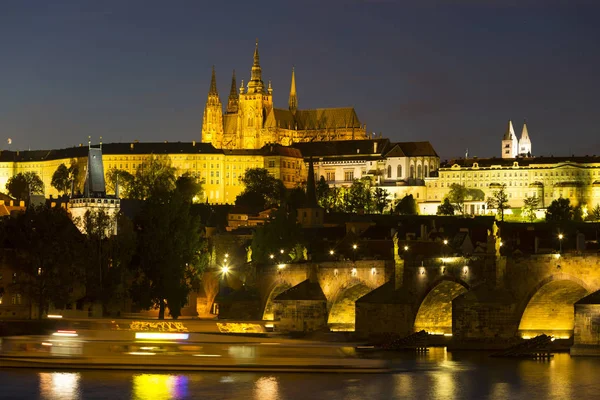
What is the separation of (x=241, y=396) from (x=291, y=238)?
51900 mm

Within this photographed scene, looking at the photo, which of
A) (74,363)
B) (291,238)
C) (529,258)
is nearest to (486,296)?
(529,258)

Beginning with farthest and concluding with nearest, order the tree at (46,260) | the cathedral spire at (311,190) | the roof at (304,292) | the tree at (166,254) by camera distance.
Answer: the cathedral spire at (311,190) → the tree at (166,254) → the tree at (46,260) → the roof at (304,292)

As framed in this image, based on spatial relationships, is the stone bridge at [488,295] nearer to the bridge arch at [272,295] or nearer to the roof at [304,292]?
the roof at [304,292]

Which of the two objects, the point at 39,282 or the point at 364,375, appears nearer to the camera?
the point at 364,375

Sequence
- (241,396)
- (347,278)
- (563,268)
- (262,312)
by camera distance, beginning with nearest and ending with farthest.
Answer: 1. (241,396)
2. (563,268)
3. (347,278)
4. (262,312)

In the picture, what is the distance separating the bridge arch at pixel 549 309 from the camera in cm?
6669

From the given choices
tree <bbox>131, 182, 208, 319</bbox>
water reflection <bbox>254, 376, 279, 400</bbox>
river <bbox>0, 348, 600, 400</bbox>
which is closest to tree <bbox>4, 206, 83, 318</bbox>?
tree <bbox>131, 182, 208, 319</bbox>

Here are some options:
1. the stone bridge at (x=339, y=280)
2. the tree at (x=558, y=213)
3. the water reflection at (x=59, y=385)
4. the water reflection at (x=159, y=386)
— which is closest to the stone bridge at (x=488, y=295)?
the stone bridge at (x=339, y=280)

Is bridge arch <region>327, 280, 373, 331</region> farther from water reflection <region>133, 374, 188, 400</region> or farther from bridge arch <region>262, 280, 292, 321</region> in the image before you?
water reflection <region>133, 374, 188, 400</region>

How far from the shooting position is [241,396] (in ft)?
182

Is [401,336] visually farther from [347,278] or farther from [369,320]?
[347,278]

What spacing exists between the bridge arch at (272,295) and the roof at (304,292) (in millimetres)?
4583

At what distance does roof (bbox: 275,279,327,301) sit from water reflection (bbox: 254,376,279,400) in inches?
876

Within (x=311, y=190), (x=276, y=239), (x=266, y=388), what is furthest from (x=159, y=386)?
(x=311, y=190)
